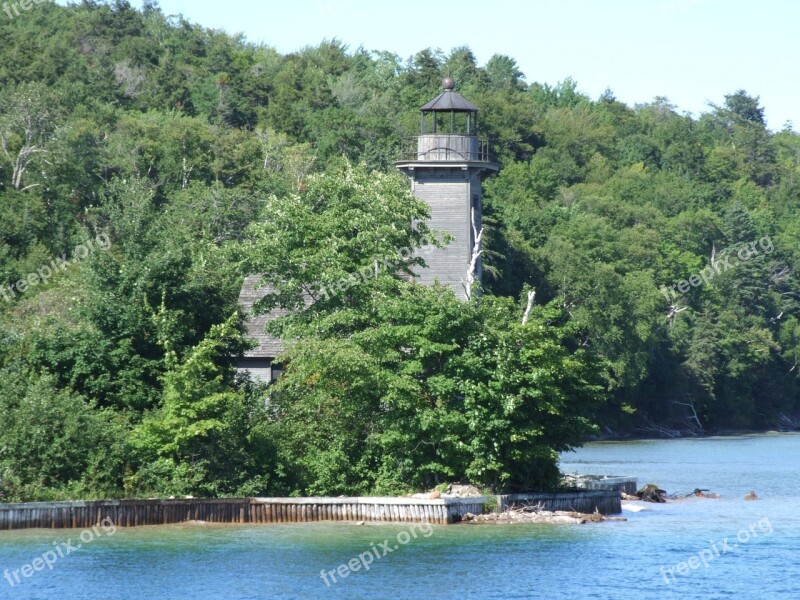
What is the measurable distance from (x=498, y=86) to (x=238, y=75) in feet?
113

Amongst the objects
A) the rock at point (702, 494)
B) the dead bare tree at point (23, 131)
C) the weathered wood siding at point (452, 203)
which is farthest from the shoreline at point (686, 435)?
the dead bare tree at point (23, 131)

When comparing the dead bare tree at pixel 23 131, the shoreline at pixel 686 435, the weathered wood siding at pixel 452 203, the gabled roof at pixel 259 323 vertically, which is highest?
the dead bare tree at pixel 23 131

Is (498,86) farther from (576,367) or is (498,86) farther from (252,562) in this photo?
(252,562)

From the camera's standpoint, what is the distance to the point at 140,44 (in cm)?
9444

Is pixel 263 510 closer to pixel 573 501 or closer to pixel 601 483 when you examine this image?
pixel 573 501

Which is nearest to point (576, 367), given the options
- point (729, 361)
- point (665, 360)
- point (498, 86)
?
point (665, 360)

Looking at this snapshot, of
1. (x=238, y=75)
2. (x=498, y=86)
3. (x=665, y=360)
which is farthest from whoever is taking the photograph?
(x=498, y=86)

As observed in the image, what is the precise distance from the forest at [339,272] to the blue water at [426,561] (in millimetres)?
2464

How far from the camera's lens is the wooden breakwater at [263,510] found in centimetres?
3265

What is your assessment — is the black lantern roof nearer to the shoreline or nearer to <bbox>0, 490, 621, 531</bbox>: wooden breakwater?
<bbox>0, 490, 621, 531</bbox>: wooden breakwater

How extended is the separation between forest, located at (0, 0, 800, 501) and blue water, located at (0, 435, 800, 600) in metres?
2.46

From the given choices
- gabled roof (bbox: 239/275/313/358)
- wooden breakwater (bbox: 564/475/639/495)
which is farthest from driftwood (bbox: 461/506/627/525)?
gabled roof (bbox: 239/275/313/358)

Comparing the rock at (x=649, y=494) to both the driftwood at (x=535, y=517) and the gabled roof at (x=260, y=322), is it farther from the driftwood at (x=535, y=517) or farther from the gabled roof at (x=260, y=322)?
the gabled roof at (x=260, y=322)

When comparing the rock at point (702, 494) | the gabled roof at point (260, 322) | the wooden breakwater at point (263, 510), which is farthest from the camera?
the gabled roof at point (260, 322)
